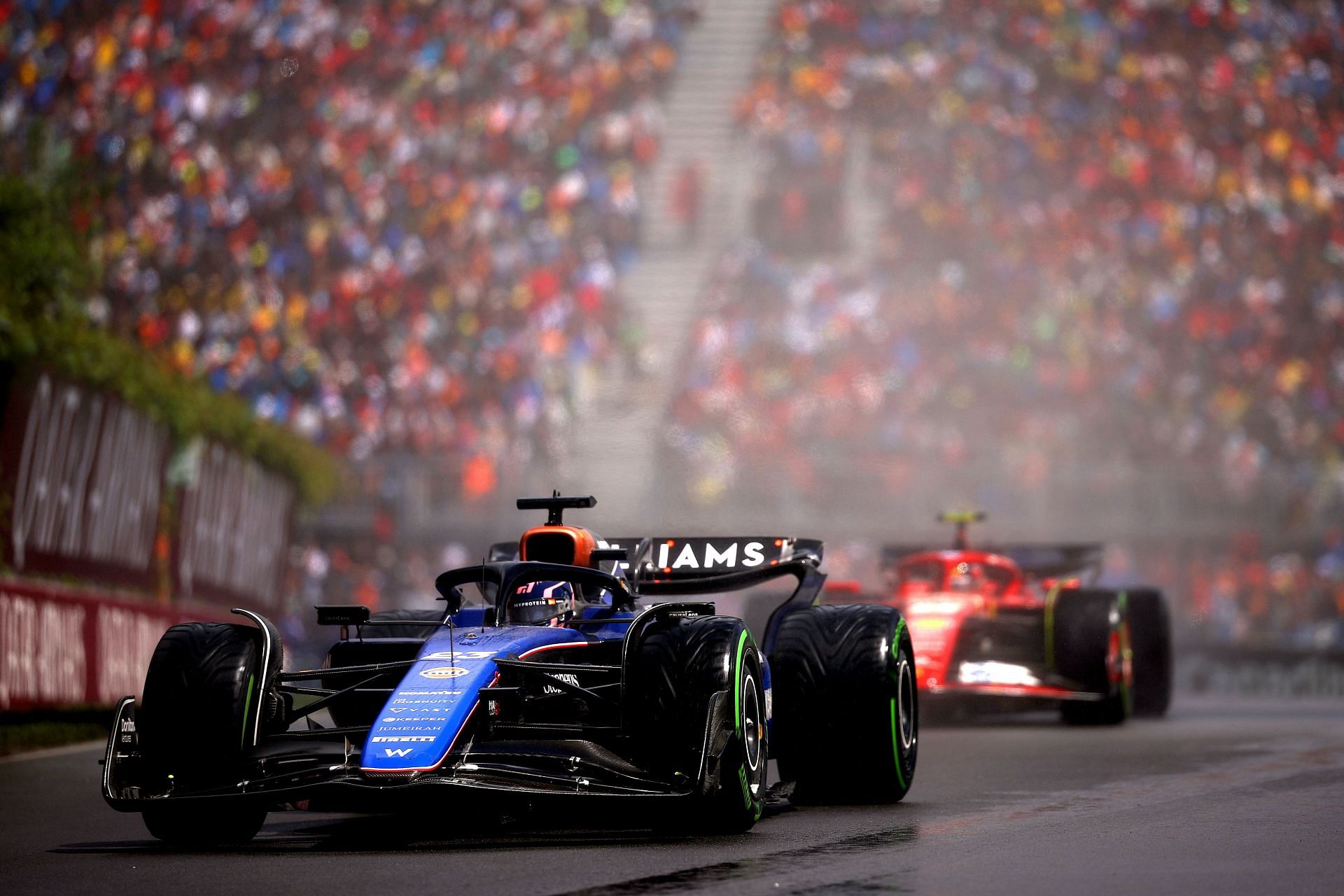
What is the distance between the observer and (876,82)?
86.1 ft

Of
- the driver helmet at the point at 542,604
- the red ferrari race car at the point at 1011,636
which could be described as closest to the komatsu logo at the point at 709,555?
the driver helmet at the point at 542,604

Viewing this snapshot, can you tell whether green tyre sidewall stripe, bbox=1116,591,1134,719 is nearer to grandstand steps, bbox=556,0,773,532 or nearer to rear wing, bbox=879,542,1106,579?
rear wing, bbox=879,542,1106,579

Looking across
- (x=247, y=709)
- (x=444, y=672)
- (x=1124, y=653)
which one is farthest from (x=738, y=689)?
Answer: (x=1124, y=653)

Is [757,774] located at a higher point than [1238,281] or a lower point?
lower

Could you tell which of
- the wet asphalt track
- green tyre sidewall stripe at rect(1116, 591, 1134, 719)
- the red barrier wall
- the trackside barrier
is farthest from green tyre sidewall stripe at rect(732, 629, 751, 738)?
the trackside barrier

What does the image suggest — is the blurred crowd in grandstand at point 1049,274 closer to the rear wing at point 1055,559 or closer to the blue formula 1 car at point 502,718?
the rear wing at point 1055,559

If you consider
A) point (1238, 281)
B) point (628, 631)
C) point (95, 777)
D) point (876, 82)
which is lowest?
point (95, 777)

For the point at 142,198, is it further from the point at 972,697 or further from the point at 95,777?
the point at 95,777

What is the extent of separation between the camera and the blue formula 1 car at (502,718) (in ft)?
19.9

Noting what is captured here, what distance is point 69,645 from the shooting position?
38.9 feet

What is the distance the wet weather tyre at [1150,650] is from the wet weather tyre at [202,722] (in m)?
9.12

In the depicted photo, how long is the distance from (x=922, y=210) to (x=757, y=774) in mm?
19678

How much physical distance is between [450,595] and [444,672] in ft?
4.46

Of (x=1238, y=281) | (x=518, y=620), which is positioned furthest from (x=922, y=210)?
(x=518, y=620)
